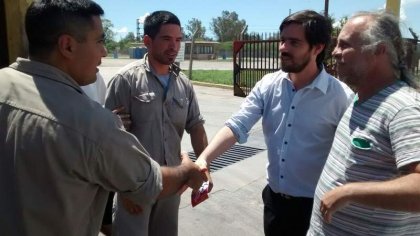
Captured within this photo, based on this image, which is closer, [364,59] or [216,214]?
[364,59]

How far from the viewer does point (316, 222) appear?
7.12ft

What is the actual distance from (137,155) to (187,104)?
5.22 feet

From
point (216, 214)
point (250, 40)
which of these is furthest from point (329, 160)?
point (250, 40)

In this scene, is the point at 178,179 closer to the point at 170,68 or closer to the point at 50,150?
the point at 50,150

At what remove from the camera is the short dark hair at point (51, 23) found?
1.54 m

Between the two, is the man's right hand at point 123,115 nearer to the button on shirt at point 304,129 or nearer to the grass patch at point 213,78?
the button on shirt at point 304,129

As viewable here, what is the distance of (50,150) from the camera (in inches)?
57.2

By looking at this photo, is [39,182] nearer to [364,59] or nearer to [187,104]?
[364,59]

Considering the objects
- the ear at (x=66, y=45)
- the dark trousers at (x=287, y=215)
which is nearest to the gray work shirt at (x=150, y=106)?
the dark trousers at (x=287, y=215)

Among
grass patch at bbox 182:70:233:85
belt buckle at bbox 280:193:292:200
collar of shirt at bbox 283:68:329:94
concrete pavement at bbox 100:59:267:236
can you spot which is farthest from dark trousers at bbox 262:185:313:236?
grass patch at bbox 182:70:233:85

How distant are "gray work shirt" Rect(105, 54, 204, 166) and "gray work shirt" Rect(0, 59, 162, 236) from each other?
4.41ft

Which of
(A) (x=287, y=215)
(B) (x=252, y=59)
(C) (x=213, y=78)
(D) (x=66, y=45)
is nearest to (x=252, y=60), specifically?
(B) (x=252, y=59)

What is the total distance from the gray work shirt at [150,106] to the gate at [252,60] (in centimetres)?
1028

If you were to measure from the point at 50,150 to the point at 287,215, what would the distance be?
1.68 m
